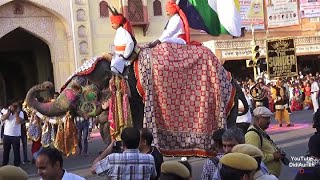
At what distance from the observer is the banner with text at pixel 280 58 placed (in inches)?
839

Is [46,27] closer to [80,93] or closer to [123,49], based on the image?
[80,93]

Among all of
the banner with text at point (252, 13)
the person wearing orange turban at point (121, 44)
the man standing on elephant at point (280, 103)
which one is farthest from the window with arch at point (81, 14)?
the person wearing orange turban at point (121, 44)

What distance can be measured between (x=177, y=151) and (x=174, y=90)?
79 centimetres

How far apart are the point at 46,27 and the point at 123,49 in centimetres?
1940

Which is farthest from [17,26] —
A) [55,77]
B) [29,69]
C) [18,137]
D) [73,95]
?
[73,95]

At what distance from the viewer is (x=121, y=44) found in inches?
333

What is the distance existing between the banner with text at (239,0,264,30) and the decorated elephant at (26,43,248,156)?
23.7 m

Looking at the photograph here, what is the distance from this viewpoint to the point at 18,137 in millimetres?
13289

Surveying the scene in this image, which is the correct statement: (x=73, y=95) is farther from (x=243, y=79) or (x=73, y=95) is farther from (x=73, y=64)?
(x=243, y=79)

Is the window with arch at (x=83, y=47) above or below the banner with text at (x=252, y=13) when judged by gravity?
below

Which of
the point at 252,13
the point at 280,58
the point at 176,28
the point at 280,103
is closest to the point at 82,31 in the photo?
the point at 252,13

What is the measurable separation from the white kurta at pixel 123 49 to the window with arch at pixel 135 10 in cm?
1945

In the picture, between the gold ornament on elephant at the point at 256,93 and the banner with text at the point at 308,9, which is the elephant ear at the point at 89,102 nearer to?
the gold ornament on elephant at the point at 256,93

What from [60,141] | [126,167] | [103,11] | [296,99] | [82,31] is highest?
[103,11]
